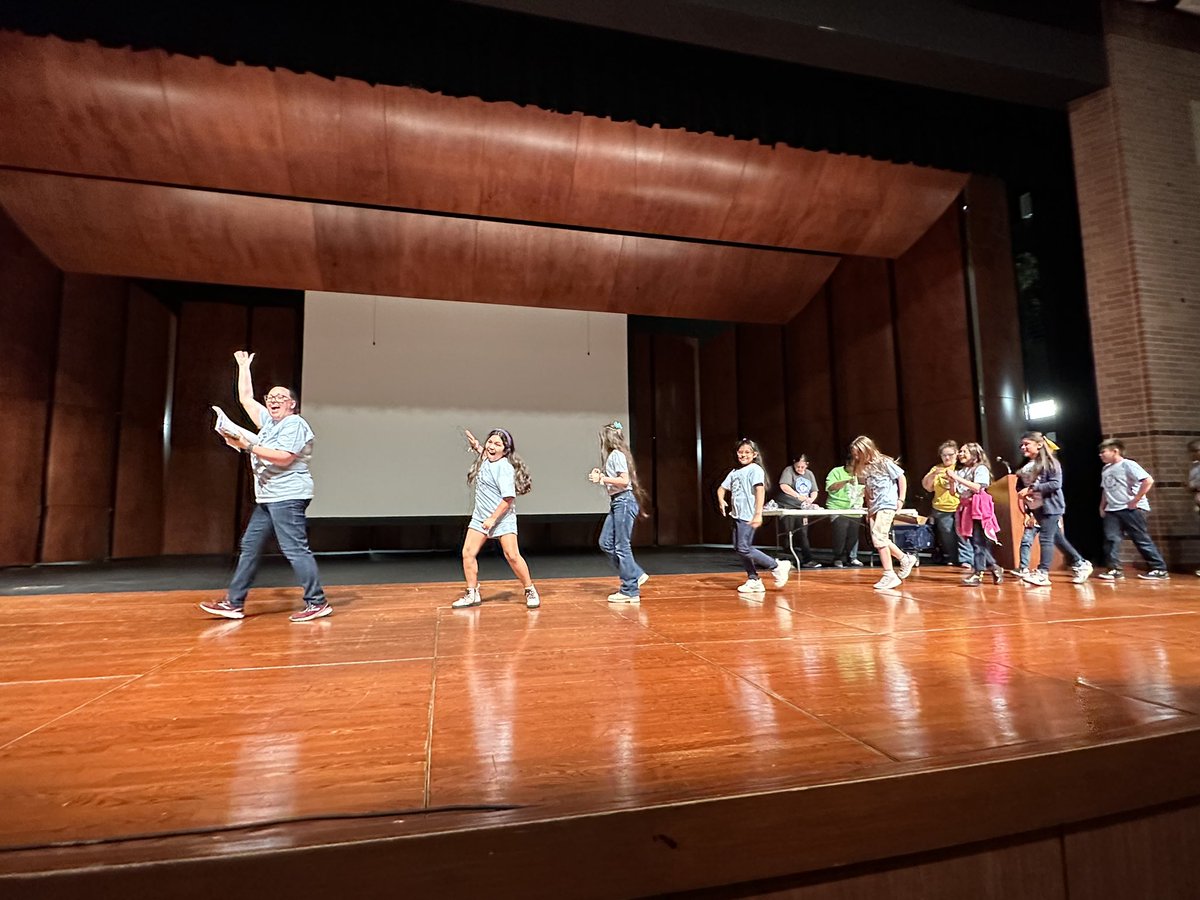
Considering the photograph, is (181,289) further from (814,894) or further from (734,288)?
(814,894)

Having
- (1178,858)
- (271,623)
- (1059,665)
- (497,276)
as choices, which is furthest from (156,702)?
(497,276)

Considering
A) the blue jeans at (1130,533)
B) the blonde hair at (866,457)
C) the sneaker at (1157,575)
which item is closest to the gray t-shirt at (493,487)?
the blonde hair at (866,457)

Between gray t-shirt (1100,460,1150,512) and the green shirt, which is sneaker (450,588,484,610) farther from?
gray t-shirt (1100,460,1150,512)

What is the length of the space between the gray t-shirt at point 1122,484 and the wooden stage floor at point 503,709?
2.03m

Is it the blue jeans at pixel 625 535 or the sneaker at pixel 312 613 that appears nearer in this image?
the sneaker at pixel 312 613

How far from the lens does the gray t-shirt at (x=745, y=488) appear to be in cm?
502

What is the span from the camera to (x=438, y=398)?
8906 mm

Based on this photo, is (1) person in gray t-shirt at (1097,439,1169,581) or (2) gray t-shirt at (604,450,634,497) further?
(1) person in gray t-shirt at (1097,439,1169,581)

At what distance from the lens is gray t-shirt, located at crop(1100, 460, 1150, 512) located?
5.66 meters

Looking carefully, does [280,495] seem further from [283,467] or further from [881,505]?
[881,505]

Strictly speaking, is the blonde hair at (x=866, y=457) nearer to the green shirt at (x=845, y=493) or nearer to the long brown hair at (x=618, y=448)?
the long brown hair at (x=618, y=448)

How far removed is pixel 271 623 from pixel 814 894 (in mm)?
3563

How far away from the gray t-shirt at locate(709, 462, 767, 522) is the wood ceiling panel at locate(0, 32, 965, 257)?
3914 millimetres

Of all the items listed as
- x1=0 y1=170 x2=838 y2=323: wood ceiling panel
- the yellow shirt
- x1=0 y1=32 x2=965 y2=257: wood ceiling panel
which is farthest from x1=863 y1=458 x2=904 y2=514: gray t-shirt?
x1=0 y1=170 x2=838 y2=323: wood ceiling panel
